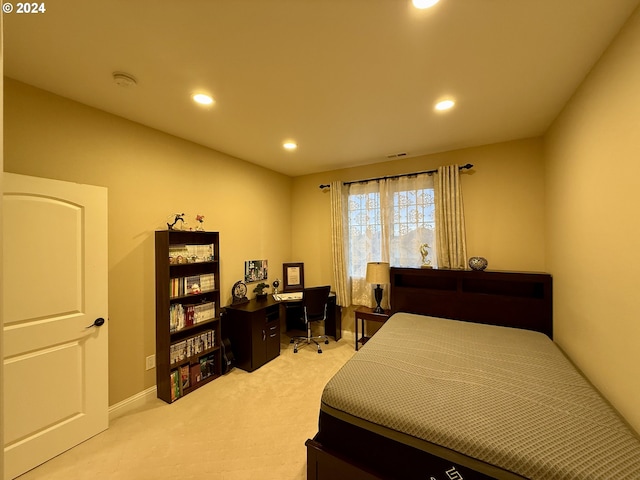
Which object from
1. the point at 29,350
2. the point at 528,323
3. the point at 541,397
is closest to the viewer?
the point at 541,397

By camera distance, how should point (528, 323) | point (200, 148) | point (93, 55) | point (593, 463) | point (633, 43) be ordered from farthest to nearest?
1. point (200, 148)
2. point (528, 323)
3. point (93, 55)
4. point (633, 43)
5. point (593, 463)

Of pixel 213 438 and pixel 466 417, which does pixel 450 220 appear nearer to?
pixel 466 417

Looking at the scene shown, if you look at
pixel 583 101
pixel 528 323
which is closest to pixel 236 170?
pixel 583 101

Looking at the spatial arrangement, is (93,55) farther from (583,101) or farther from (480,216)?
(480,216)

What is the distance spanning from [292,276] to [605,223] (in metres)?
3.54

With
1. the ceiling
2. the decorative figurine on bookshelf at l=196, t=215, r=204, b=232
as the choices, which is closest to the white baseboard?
the decorative figurine on bookshelf at l=196, t=215, r=204, b=232

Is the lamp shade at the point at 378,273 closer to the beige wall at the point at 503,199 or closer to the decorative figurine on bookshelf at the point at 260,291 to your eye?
the beige wall at the point at 503,199

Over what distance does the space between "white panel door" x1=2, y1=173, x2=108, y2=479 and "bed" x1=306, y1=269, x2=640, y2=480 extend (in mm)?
1820

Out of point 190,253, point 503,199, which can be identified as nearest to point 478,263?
point 503,199

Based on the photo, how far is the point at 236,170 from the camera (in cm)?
352

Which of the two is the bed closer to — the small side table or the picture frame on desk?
the small side table

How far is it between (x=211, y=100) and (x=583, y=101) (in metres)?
2.73

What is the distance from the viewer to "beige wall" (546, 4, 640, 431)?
134cm

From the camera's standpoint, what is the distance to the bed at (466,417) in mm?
1134
